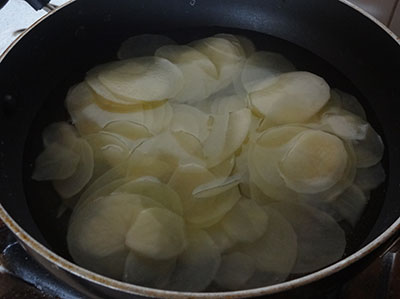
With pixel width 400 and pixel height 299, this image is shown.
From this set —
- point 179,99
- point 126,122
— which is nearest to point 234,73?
point 179,99

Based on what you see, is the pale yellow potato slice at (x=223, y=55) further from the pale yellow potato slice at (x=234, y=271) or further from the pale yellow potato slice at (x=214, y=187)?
the pale yellow potato slice at (x=234, y=271)

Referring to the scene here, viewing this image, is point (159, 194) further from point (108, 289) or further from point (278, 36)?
point (278, 36)

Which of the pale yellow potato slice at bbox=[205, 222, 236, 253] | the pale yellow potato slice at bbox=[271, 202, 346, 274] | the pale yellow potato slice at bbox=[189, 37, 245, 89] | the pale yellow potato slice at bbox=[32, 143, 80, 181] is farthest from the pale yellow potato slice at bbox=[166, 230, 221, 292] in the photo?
the pale yellow potato slice at bbox=[189, 37, 245, 89]

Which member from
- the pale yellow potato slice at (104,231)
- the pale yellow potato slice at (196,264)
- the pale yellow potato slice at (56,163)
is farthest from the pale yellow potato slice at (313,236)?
the pale yellow potato slice at (56,163)

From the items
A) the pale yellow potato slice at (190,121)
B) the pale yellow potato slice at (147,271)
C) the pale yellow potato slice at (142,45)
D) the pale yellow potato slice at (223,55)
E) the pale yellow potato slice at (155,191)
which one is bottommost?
the pale yellow potato slice at (147,271)

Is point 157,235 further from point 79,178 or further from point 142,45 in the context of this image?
point 142,45

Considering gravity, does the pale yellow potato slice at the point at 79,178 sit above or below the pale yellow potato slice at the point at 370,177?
below
